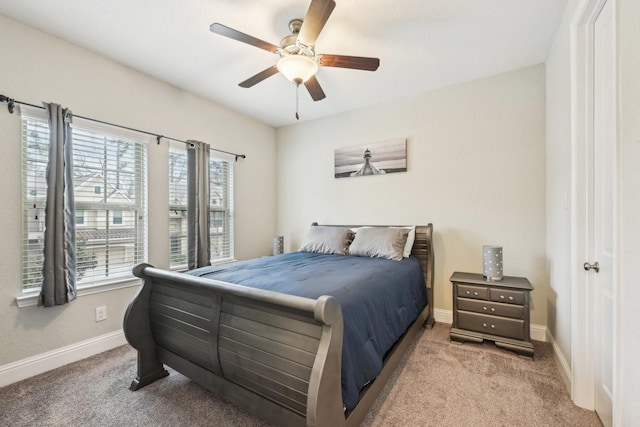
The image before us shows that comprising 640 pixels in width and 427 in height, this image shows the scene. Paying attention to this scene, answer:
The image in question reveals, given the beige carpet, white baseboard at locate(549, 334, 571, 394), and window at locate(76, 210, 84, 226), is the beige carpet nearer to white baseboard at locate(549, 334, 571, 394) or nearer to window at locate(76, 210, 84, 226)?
white baseboard at locate(549, 334, 571, 394)

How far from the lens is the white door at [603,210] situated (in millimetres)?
1434

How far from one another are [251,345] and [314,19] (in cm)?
187

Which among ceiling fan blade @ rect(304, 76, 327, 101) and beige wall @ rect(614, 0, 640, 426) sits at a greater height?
ceiling fan blade @ rect(304, 76, 327, 101)

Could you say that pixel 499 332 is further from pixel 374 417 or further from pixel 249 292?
pixel 249 292

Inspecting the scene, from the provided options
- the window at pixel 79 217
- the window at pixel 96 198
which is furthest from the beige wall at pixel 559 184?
the window at pixel 79 217

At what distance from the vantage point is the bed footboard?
112 cm

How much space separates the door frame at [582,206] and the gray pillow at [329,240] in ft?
6.44

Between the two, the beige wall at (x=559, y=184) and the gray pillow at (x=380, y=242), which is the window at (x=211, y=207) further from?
the beige wall at (x=559, y=184)

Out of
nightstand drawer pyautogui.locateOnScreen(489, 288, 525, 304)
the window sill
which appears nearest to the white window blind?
the window sill

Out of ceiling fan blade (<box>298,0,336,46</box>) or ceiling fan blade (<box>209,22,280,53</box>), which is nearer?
ceiling fan blade (<box>298,0,336,46</box>)

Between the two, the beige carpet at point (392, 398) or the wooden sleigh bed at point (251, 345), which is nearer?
the wooden sleigh bed at point (251, 345)

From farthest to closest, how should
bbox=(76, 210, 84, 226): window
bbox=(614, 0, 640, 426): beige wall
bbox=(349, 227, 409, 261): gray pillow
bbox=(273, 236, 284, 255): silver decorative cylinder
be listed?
bbox=(273, 236, 284, 255): silver decorative cylinder
bbox=(349, 227, 409, 261): gray pillow
bbox=(76, 210, 84, 226): window
bbox=(614, 0, 640, 426): beige wall

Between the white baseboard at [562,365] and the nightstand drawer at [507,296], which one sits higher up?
the nightstand drawer at [507,296]

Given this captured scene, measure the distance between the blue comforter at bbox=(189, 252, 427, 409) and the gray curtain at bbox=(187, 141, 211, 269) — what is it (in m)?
0.94
